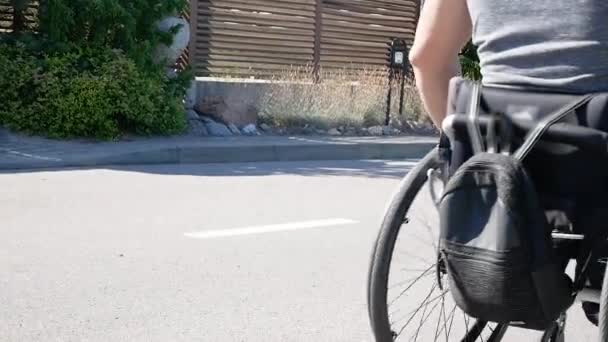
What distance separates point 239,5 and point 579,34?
1419 cm

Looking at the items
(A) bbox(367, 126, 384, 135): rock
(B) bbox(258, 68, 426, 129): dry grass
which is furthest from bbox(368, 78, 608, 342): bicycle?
(A) bbox(367, 126, 384, 135): rock

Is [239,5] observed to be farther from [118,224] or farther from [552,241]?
[552,241]

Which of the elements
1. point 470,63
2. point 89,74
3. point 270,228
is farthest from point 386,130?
point 270,228

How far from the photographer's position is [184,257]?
620 centimetres

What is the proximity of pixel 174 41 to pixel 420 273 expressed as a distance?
10728 mm

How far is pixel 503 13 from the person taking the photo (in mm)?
2961

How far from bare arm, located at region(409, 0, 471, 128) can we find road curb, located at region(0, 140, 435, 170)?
24.1 feet

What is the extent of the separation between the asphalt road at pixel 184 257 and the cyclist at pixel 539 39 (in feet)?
5.65

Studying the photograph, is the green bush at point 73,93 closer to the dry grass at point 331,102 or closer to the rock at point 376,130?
the dry grass at point 331,102

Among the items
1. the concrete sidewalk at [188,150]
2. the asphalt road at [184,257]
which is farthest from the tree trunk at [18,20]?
the asphalt road at [184,257]

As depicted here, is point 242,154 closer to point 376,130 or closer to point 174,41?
point 174,41

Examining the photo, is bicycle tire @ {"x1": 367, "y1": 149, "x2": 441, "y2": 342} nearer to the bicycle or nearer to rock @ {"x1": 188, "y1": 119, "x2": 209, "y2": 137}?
the bicycle

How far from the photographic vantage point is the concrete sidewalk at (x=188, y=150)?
10.6 meters

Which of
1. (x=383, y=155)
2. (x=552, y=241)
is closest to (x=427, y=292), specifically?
(x=552, y=241)
